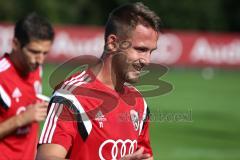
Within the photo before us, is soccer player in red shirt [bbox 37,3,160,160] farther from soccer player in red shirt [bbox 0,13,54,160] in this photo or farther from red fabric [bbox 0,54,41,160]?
red fabric [bbox 0,54,41,160]

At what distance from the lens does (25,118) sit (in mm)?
5688

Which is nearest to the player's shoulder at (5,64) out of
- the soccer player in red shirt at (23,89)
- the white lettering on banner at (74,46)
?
the soccer player in red shirt at (23,89)

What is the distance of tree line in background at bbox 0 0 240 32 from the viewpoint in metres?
42.6

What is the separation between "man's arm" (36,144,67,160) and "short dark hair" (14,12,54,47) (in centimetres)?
256

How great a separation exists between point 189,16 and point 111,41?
42.3 metres

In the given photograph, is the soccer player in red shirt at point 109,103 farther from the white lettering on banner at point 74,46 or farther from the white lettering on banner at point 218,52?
the white lettering on banner at point 218,52

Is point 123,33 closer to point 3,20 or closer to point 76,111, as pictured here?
point 76,111

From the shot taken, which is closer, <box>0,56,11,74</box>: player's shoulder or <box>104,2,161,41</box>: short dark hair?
<box>104,2,161,41</box>: short dark hair

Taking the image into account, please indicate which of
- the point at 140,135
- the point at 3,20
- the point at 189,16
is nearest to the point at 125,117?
the point at 140,135

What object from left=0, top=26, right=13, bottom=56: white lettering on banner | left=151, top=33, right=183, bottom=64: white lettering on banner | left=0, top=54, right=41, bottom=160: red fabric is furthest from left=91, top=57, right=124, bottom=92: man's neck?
left=151, top=33, right=183, bottom=64: white lettering on banner

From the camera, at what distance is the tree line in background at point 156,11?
42.6 m

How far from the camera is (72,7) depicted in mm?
45125

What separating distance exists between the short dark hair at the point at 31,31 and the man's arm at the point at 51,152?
2556 mm

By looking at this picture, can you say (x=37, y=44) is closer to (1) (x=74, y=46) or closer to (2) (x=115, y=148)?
(2) (x=115, y=148)
